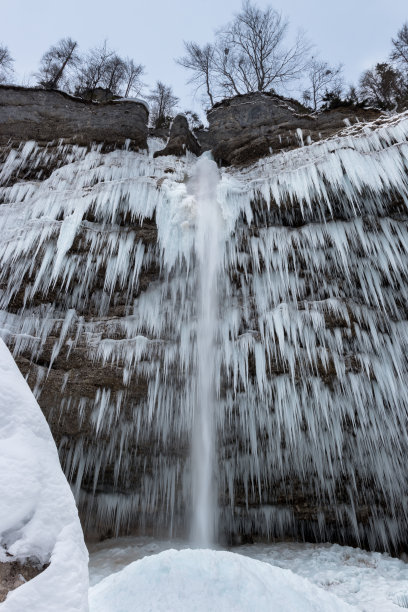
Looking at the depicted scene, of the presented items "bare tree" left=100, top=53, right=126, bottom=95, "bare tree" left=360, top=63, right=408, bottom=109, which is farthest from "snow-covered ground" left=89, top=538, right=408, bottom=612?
"bare tree" left=100, top=53, right=126, bottom=95

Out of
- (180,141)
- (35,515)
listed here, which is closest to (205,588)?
(35,515)

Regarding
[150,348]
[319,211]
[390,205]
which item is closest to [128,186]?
[150,348]

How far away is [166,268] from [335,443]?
12.7 feet

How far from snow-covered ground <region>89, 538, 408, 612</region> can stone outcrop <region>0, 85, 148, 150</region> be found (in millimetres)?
7821

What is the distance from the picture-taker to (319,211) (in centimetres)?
649

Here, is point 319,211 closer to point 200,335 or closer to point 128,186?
point 200,335

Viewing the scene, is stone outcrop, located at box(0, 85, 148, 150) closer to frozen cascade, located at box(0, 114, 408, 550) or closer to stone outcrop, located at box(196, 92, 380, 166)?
stone outcrop, located at box(196, 92, 380, 166)

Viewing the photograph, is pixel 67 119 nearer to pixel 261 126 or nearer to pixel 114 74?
pixel 261 126

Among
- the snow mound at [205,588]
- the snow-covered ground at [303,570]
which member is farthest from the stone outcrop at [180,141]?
the snow mound at [205,588]

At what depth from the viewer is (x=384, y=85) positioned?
1494 centimetres

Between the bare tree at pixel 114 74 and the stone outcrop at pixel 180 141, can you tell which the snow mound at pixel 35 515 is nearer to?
the stone outcrop at pixel 180 141

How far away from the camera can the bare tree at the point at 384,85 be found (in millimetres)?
14422

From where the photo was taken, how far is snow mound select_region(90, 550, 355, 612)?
2092mm

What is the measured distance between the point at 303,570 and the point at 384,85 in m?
16.5
